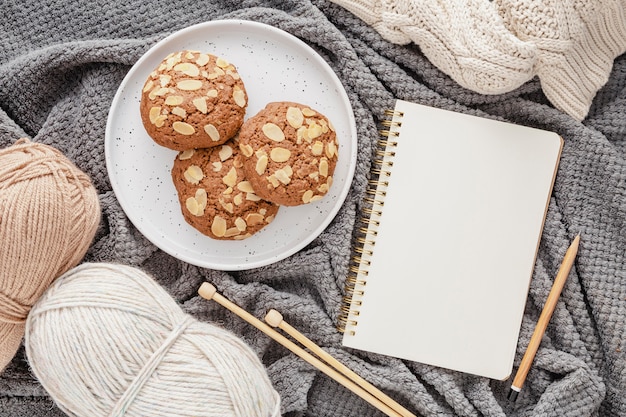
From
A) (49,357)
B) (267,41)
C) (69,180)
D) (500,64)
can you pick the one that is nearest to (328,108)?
(267,41)

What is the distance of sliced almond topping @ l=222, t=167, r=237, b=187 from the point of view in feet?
3.10

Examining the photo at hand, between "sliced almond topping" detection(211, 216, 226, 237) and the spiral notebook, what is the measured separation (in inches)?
9.0

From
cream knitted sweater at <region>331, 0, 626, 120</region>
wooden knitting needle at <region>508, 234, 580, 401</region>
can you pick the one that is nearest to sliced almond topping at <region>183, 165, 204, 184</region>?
cream knitted sweater at <region>331, 0, 626, 120</region>

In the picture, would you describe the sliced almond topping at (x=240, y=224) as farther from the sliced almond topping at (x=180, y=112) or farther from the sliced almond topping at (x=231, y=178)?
the sliced almond topping at (x=180, y=112)

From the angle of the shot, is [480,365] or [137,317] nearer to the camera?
[137,317]

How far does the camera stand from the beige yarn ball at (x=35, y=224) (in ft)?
2.97

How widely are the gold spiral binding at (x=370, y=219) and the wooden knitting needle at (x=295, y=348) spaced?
0.22ft

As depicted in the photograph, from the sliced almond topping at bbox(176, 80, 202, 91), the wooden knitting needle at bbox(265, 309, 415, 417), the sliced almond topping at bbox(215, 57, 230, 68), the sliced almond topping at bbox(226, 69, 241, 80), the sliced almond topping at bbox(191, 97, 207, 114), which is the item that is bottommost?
the wooden knitting needle at bbox(265, 309, 415, 417)

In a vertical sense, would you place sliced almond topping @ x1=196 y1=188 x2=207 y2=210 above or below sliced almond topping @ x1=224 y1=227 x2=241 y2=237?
above

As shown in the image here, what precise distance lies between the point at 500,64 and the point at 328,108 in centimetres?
26

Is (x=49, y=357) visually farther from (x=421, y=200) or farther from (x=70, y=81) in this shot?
(x=421, y=200)

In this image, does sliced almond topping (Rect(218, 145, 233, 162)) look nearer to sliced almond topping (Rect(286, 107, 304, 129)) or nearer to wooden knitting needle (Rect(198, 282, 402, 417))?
sliced almond topping (Rect(286, 107, 304, 129))

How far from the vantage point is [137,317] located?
0.92 meters

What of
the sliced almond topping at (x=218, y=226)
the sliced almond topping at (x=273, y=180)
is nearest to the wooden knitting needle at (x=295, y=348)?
the sliced almond topping at (x=218, y=226)
